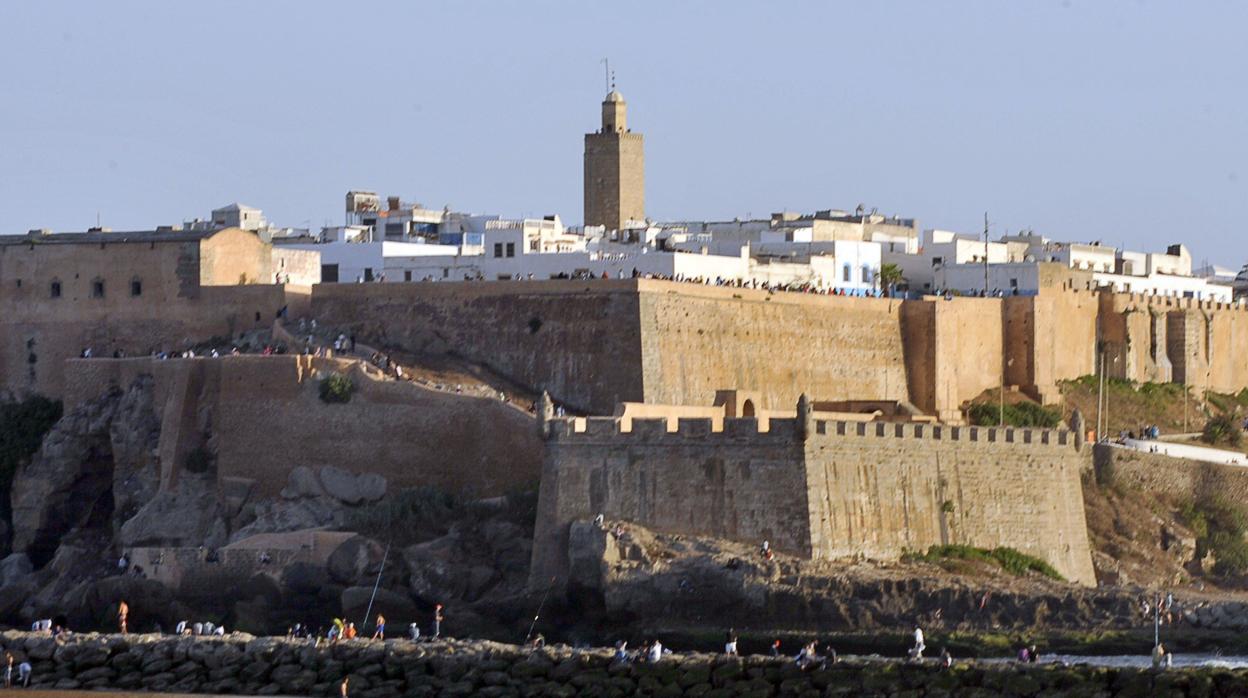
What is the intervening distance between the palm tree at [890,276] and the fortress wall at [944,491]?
1550cm

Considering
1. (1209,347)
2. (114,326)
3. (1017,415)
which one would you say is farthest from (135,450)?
(1209,347)

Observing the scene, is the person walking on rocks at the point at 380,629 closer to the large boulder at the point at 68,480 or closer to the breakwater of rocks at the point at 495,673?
the breakwater of rocks at the point at 495,673

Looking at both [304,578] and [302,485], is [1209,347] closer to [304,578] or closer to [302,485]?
[302,485]

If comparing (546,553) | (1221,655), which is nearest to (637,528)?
(546,553)

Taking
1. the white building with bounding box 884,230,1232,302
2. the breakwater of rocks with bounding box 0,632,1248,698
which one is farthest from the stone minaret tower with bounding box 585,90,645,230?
the breakwater of rocks with bounding box 0,632,1248,698

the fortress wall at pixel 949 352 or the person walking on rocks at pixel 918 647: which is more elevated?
the fortress wall at pixel 949 352

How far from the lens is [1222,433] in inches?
2532

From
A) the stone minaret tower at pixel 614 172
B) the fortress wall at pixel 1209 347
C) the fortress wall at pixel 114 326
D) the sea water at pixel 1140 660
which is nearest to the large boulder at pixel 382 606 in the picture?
the sea water at pixel 1140 660

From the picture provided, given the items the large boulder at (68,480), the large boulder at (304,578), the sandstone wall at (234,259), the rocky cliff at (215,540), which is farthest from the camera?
the sandstone wall at (234,259)

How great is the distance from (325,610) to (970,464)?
414 inches

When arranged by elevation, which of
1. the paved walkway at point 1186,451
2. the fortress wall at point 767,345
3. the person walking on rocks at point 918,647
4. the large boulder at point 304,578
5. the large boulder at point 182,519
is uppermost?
the fortress wall at point 767,345

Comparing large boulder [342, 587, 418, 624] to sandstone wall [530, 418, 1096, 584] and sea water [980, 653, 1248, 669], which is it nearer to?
sandstone wall [530, 418, 1096, 584]

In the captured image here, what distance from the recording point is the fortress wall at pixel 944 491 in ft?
161

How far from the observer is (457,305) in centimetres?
5744
